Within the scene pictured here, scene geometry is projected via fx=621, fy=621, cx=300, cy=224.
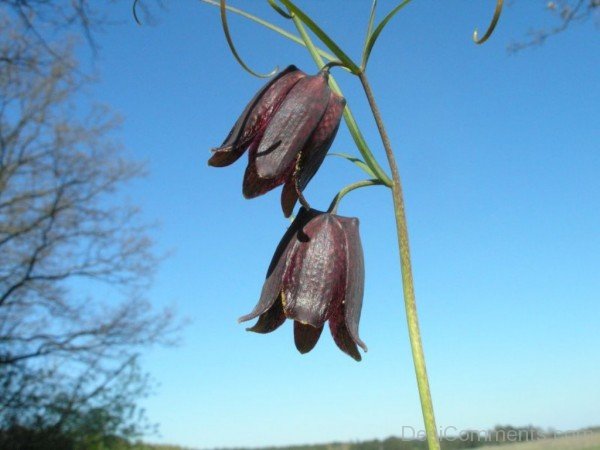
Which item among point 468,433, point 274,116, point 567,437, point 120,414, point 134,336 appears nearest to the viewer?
point 274,116

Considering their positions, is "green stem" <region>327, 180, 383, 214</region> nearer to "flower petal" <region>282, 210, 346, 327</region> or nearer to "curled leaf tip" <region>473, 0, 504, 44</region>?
"flower petal" <region>282, 210, 346, 327</region>

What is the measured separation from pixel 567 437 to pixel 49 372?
4.23 metres

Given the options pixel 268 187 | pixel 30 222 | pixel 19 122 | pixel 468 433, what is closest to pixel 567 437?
pixel 468 433

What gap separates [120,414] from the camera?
439 cm

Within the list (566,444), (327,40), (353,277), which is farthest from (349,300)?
(566,444)

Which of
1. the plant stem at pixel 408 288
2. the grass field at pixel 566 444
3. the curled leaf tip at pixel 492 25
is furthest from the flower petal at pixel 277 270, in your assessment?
the grass field at pixel 566 444

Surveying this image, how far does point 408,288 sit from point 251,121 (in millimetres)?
221

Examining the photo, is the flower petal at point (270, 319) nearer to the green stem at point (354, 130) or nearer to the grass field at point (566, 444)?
the green stem at point (354, 130)

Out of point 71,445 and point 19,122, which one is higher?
point 19,122

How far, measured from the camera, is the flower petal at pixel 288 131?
56cm

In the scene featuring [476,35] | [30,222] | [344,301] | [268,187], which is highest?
[30,222]

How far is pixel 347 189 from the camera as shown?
62 centimetres

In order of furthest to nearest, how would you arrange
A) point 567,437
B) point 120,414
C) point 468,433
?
point 120,414
point 567,437
point 468,433

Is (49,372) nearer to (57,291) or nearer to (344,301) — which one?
(57,291)
